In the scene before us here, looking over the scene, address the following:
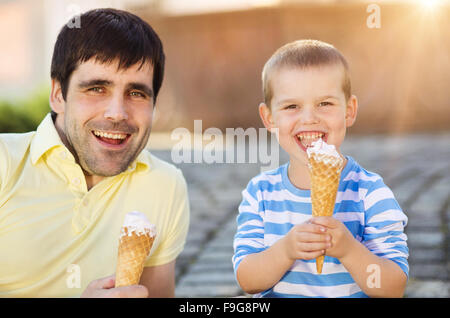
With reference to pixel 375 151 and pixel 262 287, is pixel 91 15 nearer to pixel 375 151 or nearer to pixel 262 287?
pixel 262 287

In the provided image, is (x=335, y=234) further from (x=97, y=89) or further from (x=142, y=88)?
(x=97, y=89)

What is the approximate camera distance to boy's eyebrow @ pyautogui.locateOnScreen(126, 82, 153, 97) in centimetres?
249

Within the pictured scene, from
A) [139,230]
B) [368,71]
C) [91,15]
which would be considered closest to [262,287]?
[139,230]

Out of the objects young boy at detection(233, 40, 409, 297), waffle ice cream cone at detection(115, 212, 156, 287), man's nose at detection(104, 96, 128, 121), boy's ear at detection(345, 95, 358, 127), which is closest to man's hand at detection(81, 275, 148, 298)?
waffle ice cream cone at detection(115, 212, 156, 287)

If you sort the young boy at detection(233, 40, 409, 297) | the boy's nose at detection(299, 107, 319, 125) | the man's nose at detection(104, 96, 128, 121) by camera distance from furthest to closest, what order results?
1. the man's nose at detection(104, 96, 128, 121)
2. the boy's nose at detection(299, 107, 319, 125)
3. the young boy at detection(233, 40, 409, 297)

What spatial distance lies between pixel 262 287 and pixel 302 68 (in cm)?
92

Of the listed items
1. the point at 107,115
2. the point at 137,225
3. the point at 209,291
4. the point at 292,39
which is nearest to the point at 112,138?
the point at 107,115

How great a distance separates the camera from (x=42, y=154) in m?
2.44

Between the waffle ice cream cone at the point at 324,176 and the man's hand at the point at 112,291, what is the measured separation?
67 centimetres

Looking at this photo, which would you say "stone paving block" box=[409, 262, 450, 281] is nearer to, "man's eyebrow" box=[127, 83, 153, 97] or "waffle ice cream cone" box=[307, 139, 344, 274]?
"waffle ice cream cone" box=[307, 139, 344, 274]

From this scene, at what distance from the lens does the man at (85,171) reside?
92.8 inches

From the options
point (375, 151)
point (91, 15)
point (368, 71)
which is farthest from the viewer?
point (368, 71)

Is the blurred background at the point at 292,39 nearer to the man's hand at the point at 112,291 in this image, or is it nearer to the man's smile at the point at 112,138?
the man's smile at the point at 112,138

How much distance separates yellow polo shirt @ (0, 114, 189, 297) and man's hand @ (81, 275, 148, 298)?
0.42 meters
